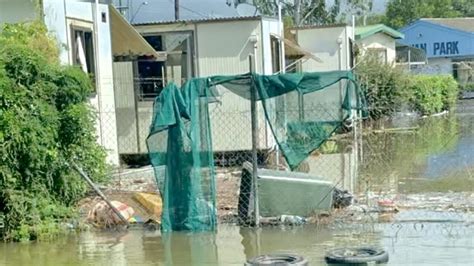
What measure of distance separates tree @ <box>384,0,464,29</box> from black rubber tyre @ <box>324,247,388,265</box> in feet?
288

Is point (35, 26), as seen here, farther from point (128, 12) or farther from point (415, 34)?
point (415, 34)

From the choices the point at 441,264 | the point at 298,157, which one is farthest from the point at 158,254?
the point at 441,264

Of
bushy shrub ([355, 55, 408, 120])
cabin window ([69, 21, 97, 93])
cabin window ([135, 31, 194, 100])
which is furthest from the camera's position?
bushy shrub ([355, 55, 408, 120])

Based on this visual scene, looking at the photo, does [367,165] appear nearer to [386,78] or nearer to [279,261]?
[279,261]

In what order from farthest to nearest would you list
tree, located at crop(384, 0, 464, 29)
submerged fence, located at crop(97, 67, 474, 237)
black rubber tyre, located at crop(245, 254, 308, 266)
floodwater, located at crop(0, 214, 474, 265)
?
tree, located at crop(384, 0, 464, 29)
submerged fence, located at crop(97, 67, 474, 237)
floodwater, located at crop(0, 214, 474, 265)
black rubber tyre, located at crop(245, 254, 308, 266)

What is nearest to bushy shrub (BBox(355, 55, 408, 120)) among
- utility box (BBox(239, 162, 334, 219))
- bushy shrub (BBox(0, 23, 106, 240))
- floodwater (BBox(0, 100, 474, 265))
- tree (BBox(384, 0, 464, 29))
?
floodwater (BBox(0, 100, 474, 265))

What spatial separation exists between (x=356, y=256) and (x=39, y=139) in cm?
494

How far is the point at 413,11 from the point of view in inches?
3780

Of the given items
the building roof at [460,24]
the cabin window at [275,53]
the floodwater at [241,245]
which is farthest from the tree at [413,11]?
the floodwater at [241,245]

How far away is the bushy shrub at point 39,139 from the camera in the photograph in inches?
432

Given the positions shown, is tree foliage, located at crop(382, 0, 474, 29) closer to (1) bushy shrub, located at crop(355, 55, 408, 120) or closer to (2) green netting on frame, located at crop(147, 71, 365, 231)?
(1) bushy shrub, located at crop(355, 55, 408, 120)

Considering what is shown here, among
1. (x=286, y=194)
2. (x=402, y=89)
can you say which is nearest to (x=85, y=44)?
(x=286, y=194)

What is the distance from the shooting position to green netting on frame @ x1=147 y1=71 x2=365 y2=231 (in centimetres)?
1101

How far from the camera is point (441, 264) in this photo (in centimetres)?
895
